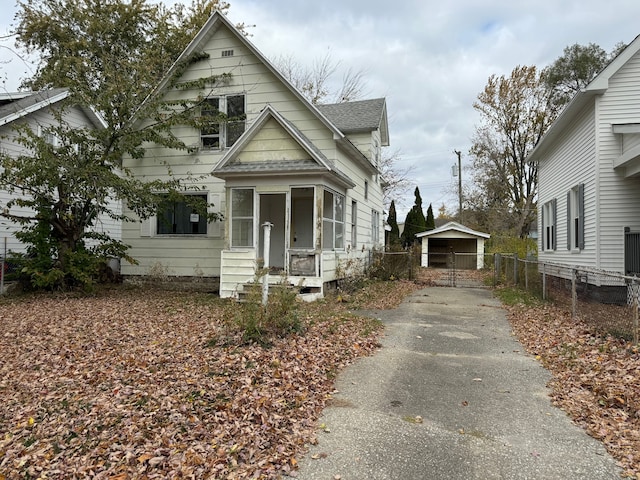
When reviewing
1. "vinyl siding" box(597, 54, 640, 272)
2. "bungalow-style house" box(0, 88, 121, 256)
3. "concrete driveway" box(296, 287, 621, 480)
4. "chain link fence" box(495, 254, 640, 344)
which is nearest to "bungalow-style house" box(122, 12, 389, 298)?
"bungalow-style house" box(0, 88, 121, 256)

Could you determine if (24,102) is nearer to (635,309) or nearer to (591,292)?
(635,309)

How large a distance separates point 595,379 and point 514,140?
96.2ft

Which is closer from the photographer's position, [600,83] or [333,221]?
[600,83]

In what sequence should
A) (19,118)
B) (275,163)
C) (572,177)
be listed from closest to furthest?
1. (275,163)
2. (572,177)
3. (19,118)

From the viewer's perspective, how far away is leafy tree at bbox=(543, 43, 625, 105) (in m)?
28.7

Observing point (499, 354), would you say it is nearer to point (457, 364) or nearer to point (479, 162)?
point (457, 364)

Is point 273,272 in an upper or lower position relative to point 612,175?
lower

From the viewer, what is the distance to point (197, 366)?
18.1ft

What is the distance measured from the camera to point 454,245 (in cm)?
2916

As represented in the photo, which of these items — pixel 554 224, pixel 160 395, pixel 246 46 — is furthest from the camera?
pixel 554 224

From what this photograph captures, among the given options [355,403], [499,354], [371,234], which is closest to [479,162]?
[371,234]

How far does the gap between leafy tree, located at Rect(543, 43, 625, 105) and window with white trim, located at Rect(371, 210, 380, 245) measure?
18461 mm

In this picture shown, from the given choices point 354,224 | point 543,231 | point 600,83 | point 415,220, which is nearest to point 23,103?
point 354,224

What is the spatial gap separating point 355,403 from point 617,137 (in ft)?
31.9
